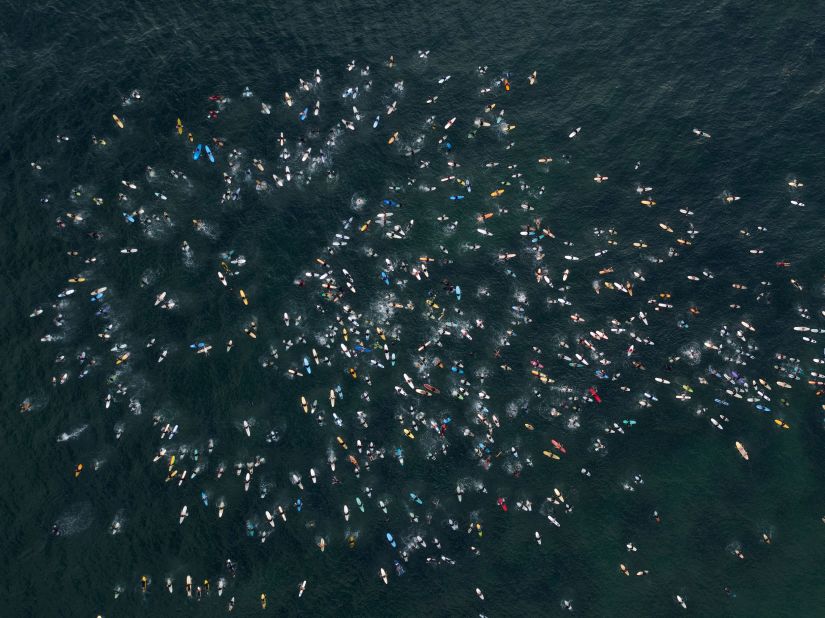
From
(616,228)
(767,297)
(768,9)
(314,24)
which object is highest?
(314,24)

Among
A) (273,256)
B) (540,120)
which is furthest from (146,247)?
(540,120)

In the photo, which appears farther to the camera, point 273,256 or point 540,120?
point 540,120

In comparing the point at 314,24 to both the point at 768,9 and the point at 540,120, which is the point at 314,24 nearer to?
the point at 540,120

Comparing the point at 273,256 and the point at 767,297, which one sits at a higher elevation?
the point at 273,256

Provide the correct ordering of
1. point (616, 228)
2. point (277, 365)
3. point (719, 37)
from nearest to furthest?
point (277, 365), point (616, 228), point (719, 37)

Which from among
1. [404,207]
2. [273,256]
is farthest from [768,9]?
[273,256]

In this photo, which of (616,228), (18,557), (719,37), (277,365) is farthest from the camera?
(719,37)
